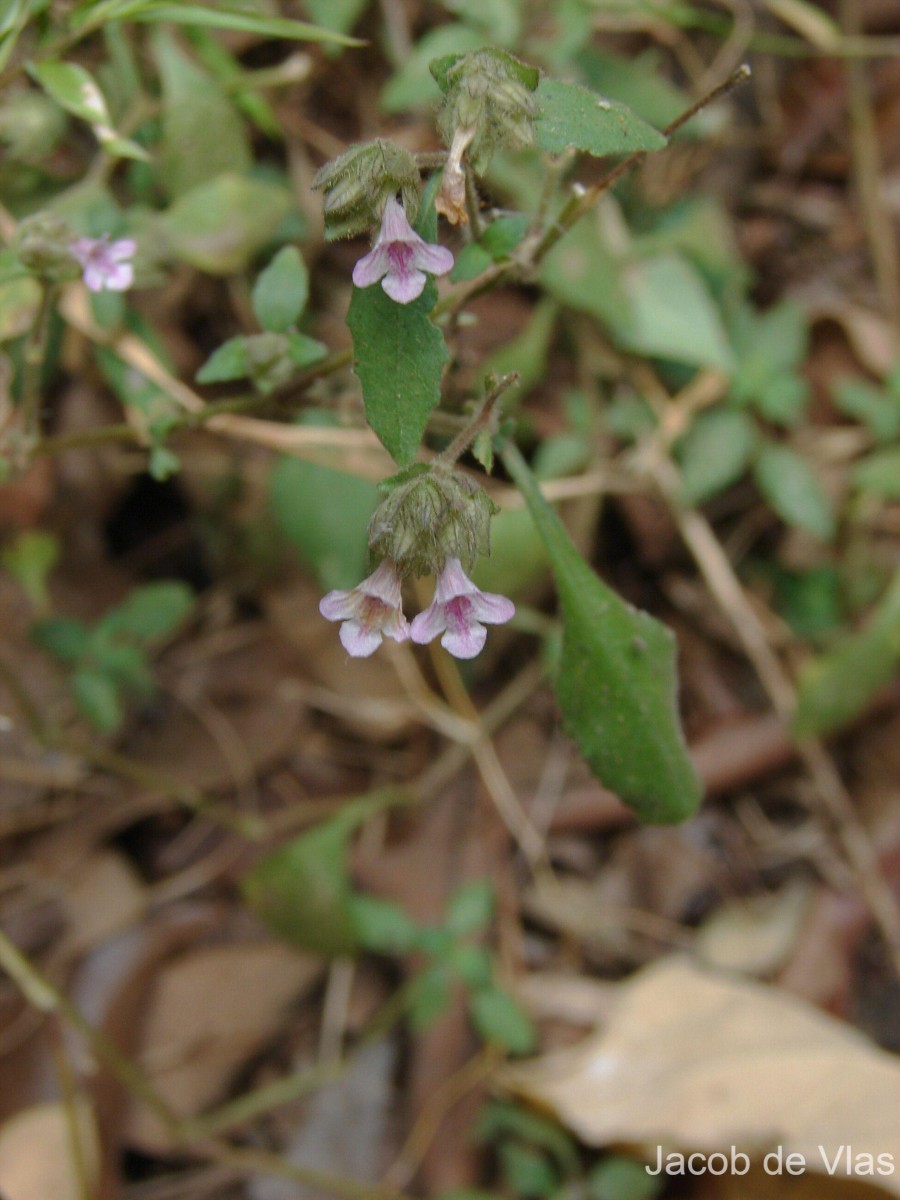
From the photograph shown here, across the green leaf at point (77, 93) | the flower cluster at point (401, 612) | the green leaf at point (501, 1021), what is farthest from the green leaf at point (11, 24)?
the green leaf at point (501, 1021)

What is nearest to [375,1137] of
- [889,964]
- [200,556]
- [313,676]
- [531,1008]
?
[531,1008]

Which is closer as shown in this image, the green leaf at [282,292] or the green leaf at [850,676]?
the green leaf at [282,292]

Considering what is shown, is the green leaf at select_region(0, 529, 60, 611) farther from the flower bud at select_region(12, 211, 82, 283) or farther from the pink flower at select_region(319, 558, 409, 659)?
the pink flower at select_region(319, 558, 409, 659)

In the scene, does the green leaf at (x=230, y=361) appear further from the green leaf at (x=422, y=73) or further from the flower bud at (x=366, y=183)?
the green leaf at (x=422, y=73)

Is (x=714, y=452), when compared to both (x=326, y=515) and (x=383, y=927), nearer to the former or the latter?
(x=326, y=515)

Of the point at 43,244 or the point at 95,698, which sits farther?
the point at 95,698

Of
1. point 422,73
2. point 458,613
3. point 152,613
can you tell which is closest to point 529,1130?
point 152,613
